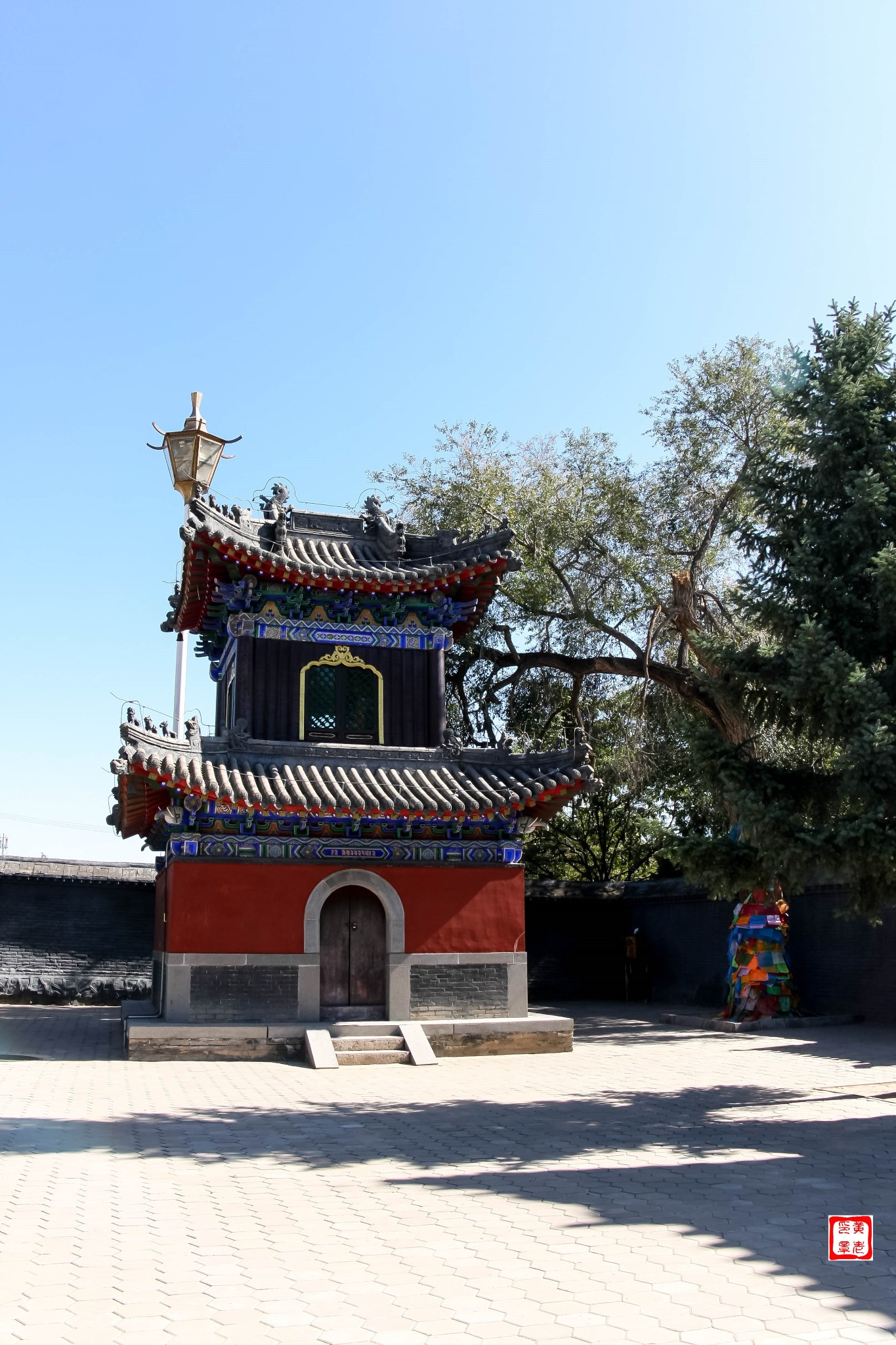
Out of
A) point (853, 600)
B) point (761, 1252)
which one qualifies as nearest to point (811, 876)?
point (853, 600)

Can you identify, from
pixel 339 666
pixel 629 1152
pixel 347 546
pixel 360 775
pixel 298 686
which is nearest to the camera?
pixel 629 1152

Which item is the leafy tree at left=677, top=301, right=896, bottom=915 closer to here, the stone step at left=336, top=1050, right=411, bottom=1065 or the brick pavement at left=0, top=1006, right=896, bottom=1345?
the brick pavement at left=0, top=1006, right=896, bottom=1345

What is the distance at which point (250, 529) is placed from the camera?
1708 centimetres

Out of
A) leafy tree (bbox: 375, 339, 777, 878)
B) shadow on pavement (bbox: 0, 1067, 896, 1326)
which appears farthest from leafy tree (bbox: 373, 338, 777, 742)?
shadow on pavement (bbox: 0, 1067, 896, 1326)

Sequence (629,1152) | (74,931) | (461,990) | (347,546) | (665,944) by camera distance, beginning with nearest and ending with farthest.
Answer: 1. (629,1152)
2. (461,990)
3. (347,546)
4. (74,931)
5. (665,944)

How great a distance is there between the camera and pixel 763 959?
1809 centimetres

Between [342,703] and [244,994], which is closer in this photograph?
[244,994]

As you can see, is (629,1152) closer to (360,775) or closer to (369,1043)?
(369,1043)

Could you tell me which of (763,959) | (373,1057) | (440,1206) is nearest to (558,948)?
(763,959)

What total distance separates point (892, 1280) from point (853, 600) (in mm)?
6667

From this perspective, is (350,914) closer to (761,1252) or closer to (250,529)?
(250,529)

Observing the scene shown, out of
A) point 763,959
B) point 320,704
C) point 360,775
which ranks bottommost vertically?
point 763,959

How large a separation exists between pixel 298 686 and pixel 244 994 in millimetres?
4446

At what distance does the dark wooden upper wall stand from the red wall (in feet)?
7.21
